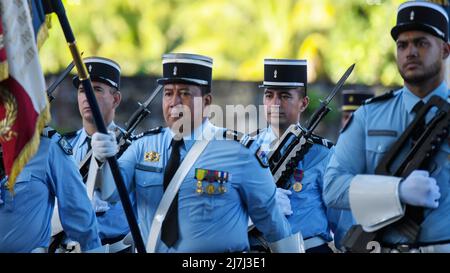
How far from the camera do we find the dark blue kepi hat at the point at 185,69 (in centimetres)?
750

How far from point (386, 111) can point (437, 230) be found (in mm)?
721

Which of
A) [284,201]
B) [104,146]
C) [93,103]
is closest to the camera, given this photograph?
[93,103]

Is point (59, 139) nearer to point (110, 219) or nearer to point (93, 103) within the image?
point (93, 103)

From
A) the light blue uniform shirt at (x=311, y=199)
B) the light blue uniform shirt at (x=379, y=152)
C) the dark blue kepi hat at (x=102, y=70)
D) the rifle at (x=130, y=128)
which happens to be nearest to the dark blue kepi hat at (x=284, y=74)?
the light blue uniform shirt at (x=311, y=199)

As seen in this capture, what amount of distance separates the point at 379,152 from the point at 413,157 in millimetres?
218

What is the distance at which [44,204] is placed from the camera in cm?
766

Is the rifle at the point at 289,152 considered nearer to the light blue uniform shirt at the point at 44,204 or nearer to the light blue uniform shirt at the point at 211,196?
the light blue uniform shirt at the point at 211,196

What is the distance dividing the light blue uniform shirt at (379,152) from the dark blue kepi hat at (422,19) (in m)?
0.31

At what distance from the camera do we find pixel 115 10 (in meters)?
26.8

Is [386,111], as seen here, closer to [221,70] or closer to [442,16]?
[442,16]

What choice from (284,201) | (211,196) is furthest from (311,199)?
(211,196)
